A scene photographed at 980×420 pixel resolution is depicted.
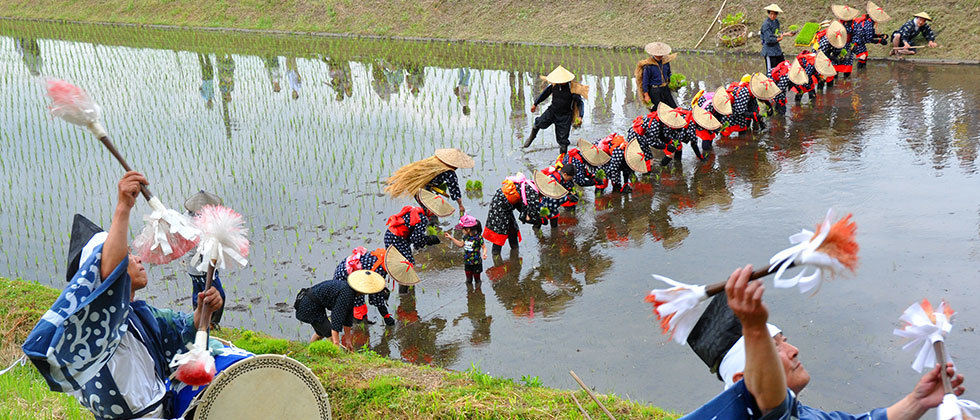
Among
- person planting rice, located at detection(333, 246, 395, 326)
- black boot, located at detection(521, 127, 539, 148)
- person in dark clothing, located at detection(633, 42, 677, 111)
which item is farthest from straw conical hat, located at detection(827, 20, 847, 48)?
person planting rice, located at detection(333, 246, 395, 326)

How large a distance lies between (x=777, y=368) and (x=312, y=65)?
1837 cm

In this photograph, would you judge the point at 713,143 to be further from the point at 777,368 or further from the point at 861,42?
the point at 777,368

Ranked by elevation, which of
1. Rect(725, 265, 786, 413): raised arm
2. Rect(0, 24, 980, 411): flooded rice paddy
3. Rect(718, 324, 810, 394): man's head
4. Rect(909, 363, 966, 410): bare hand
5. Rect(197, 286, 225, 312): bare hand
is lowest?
Rect(0, 24, 980, 411): flooded rice paddy

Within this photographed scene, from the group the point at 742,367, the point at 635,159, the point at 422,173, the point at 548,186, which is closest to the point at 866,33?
the point at 635,159

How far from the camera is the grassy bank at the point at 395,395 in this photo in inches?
173

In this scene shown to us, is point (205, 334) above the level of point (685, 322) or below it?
below

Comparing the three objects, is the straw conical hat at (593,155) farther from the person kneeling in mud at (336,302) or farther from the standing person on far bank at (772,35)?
the standing person on far bank at (772,35)

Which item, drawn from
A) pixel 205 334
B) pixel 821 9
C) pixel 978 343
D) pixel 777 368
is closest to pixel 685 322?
pixel 777 368

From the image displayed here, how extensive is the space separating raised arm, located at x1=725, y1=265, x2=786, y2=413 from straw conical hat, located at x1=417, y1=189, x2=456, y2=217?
5.54 m

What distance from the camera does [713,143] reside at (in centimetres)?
1104

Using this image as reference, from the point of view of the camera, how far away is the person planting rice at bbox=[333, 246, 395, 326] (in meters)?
6.46

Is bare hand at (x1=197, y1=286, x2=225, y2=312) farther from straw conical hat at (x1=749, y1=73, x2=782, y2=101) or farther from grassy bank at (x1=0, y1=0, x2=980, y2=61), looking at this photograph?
grassy bank at (x1=0, y1=0, x2=980, y2=61)

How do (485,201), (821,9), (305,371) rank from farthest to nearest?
1. (821,9)
2. (485,201)
3. (305,371)

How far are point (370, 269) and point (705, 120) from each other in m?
5.14
